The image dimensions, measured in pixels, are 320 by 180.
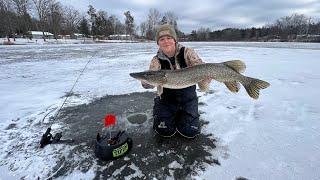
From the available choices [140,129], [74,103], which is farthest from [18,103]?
[140,129]

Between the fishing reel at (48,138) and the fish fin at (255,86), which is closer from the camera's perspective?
the fish fin at (255,86)

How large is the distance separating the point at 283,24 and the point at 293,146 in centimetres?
8642

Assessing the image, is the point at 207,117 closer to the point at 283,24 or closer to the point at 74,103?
the point at 74,103

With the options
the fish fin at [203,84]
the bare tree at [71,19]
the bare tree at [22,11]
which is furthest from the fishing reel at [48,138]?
the bare tree at [71,19]

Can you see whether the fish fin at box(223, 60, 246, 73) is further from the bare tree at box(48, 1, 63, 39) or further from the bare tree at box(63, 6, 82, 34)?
the bare tree at box(63, 6, 82, 34)

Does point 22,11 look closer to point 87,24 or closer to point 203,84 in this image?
point 87,24

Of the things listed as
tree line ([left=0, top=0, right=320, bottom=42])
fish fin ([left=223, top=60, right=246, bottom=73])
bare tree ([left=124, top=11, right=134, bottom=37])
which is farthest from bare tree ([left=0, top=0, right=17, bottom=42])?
fish fin ([left=223, top=60, right=246, bottom=73])

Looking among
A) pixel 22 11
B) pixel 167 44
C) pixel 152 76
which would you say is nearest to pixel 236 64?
pixel 167 44

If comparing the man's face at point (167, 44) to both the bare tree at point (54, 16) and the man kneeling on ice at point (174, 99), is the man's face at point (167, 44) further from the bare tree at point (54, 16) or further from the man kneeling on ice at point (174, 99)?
the bare tree at point (54, 16)

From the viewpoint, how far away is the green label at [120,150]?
2.42 meters

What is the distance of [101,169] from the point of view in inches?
91.2

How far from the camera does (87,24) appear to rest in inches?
2388

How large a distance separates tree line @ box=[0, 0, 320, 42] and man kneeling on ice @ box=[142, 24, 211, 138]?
30227 millimetres

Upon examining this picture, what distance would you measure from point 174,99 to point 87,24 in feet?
209
